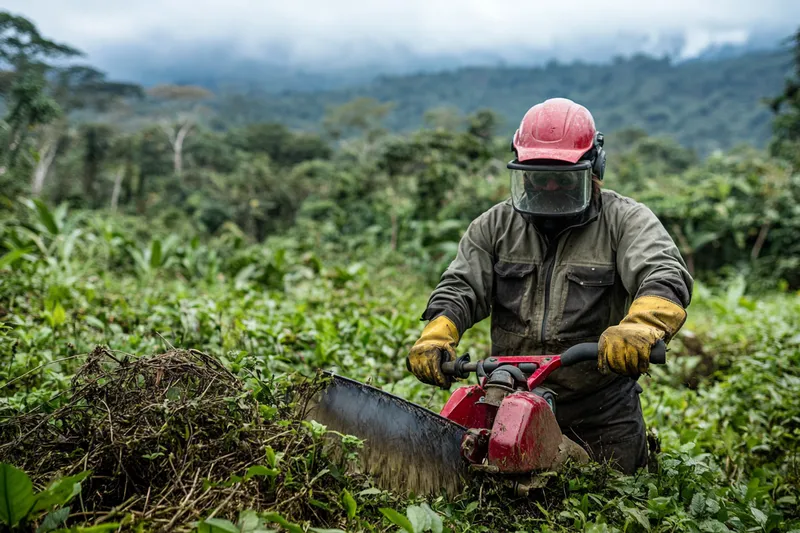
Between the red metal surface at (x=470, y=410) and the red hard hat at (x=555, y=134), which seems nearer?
the red metal surface at (x=470, y=410)

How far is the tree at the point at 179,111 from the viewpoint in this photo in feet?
122

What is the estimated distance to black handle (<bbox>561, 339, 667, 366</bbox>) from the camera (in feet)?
7.27

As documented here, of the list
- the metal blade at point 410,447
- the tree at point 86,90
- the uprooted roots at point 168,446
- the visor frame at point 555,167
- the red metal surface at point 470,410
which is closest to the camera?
the uprooted roots at point 168,446

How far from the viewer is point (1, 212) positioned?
25.4ft

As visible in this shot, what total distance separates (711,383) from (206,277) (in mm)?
5359

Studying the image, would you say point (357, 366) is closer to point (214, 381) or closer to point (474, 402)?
point (474, 402)

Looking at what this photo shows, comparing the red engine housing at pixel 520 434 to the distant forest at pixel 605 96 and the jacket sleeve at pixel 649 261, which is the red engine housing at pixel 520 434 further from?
the distant forest at pixel 605 96

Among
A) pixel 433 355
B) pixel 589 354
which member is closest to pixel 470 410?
pixel 433 355

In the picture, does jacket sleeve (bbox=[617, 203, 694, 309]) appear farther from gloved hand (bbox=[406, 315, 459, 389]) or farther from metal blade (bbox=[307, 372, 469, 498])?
metal blade (bbox=[307, 372, 469, 498])

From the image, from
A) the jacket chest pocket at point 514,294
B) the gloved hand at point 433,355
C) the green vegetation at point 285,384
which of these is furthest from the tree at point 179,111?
the gloved hand at point 433,355

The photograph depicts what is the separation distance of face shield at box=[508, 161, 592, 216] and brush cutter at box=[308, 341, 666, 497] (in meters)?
0.69

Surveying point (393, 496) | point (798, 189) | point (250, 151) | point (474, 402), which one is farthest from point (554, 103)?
point (250, 151)

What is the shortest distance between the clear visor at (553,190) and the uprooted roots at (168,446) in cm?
132

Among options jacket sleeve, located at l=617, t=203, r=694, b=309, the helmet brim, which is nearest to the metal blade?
jacket sleeve, located at l=617, t=203, r=694, b=309
